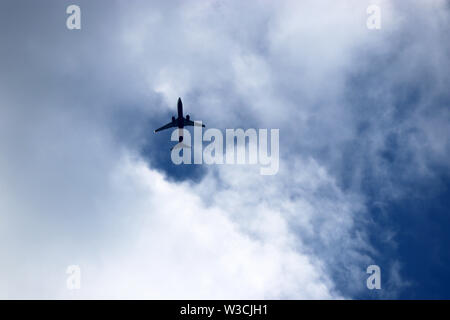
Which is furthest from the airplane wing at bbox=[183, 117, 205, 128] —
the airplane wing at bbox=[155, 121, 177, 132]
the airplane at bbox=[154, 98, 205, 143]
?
the airplane wing at bbox=[155, 121, 177, 132]

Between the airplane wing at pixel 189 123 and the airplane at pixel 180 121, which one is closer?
the airplane at pixel 180 121

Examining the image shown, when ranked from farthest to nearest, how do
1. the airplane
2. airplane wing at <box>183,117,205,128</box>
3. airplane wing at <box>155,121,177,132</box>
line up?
airplane wing at <box>155,121,177,132</box>
airplane wing at <box>183,117,205,128</box>
the airplane

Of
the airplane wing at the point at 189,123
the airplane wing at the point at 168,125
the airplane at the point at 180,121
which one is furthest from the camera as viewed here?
the airplane wing at the point at 168,125

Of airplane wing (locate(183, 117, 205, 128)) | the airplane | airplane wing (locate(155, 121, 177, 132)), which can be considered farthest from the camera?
airplane wing (locate(155, 121, 177, 132))

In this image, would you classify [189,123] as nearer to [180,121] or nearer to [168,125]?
[180,121]

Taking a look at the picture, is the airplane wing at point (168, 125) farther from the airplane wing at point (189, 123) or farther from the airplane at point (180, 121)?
the airplane wing at point (189, 123)

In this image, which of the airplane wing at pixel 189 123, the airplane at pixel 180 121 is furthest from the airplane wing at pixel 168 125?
the airplane wing at pixel 189 123

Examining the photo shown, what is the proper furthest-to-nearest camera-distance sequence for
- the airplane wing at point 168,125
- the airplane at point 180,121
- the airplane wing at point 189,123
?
the airplane wing at point 168,125 < the airplane wing at point 189,123 < the airplane at point 180,121

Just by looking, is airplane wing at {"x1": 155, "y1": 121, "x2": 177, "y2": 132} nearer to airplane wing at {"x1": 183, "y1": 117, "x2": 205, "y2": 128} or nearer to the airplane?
the airplane
